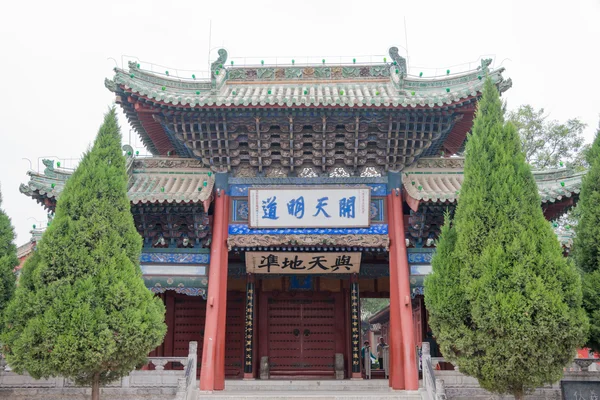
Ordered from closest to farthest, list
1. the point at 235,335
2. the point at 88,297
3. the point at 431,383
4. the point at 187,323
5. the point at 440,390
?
the point at 88,297 → the point at 440,390 → the point at 431,383 → the point at 187,323 → the point at 235,335

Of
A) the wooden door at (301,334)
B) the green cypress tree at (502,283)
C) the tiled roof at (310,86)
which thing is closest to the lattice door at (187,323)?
the wooden door at (301,334)

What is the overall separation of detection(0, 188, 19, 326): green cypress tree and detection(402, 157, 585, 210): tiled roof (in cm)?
705

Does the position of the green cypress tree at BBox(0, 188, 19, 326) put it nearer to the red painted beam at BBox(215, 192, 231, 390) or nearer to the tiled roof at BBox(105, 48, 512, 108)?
the tiled roof at BBox(105, 48, 512, 108)

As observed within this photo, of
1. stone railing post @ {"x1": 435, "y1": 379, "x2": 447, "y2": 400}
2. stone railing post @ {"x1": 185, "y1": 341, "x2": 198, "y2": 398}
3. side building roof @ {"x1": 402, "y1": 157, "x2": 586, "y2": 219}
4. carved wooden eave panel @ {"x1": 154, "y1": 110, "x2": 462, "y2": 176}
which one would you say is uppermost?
carved wooden eave panel @ {"x1": 154, "y1": 110, "x2": 462, "y2": 176}

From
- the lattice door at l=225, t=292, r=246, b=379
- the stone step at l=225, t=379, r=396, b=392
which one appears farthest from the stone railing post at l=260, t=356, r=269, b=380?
the stone step at l=225, t=379, r=396, b=392

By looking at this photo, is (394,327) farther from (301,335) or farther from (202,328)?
(202,328)

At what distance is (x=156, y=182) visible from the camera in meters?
12.2

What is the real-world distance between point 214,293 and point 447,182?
5163mm

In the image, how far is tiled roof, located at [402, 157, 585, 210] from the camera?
36.7 ft

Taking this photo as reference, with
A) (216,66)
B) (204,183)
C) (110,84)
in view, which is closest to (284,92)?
(216,66)

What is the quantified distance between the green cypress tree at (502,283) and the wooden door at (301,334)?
675 cm

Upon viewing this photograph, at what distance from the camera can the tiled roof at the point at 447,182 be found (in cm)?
1117

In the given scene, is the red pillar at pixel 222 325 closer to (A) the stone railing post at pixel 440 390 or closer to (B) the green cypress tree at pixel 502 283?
(A) the stone railing post at pixel 440 390

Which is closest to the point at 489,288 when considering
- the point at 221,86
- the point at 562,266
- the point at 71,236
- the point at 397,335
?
the point at 562,266
